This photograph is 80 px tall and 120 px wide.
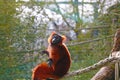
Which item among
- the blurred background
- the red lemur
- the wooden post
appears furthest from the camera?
the blurred background

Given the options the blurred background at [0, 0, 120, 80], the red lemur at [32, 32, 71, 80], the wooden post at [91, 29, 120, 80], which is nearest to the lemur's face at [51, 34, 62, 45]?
the red lemur at [32, 32, 71, 80]

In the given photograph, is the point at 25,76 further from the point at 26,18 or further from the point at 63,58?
the point at 63,58

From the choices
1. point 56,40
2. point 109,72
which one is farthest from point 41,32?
point 56,40

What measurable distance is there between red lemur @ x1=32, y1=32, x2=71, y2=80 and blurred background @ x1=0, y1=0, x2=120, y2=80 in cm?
70

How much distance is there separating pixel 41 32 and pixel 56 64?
128 centimetres

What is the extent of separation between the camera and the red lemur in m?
2.68

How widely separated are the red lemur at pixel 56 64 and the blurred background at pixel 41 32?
0.70 m

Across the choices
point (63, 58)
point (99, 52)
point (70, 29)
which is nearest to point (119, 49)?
point (63, 58)

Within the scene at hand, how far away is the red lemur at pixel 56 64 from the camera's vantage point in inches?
105

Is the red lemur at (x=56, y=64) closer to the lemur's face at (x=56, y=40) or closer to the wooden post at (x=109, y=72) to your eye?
the lemur's face at (x=56, y=40)

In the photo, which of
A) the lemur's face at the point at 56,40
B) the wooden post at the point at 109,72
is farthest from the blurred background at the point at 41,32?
the lemur's face at the point at 56,40

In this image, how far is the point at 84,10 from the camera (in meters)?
4.65

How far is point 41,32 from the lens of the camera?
3.93 meters

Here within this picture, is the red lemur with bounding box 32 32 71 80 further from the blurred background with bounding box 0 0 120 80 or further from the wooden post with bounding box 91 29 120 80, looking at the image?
the blurred background with bounding box 0 0 120 80
